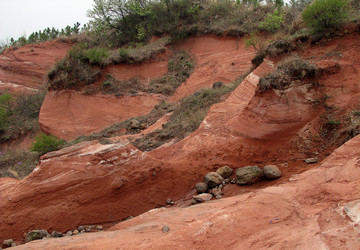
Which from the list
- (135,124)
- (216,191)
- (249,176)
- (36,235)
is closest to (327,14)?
(249,176)

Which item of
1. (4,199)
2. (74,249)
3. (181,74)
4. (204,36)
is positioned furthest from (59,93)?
(74,249)

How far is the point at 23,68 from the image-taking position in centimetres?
1977

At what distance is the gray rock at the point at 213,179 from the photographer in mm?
4980

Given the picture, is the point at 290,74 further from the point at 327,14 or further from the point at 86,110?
the point at 86,110

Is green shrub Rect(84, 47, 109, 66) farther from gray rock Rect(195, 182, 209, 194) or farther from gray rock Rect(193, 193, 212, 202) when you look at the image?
gray rock Rect(193, 193, 212, 202)

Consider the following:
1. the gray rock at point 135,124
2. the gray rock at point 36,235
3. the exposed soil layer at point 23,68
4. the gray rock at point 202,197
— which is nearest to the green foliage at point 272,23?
the gray rock at point 135,124

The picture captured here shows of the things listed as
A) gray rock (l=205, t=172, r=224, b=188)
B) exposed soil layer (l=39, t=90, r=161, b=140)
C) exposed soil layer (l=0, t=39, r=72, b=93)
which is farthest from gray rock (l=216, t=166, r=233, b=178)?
exposed soil layer (l=0, t=39, r=72, b=93)

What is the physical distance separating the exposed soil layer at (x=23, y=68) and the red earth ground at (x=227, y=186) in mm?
17033

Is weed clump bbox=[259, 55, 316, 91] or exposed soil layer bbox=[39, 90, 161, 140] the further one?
exposed soil layer bbox=[39, 90, 161, 140]

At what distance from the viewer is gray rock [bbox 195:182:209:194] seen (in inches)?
194

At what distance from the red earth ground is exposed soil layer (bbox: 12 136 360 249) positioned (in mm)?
11

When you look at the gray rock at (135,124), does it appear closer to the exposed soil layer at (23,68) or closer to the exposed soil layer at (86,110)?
the exposed soil layer at (86,110)

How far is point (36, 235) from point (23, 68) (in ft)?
62.6

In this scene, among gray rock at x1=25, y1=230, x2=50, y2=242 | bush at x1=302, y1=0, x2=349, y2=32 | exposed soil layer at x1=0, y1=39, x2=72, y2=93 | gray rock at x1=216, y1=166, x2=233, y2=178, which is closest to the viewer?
gray rock at x1=25, y1=230, x2=50, y2=242
